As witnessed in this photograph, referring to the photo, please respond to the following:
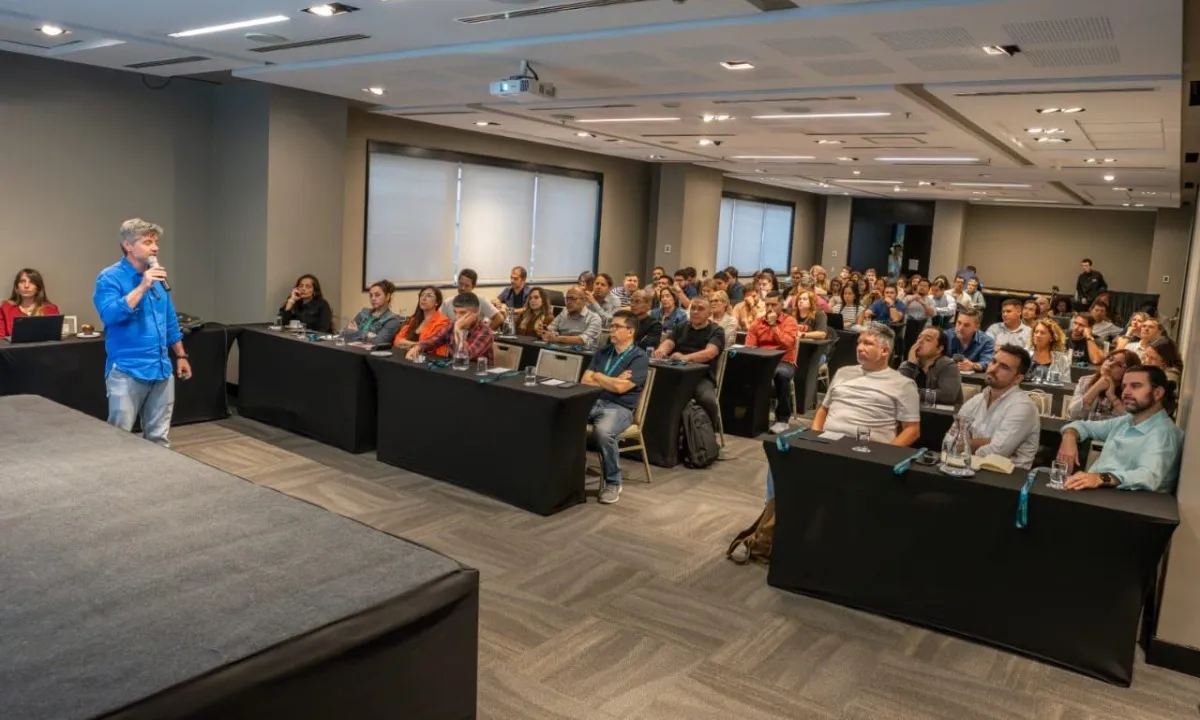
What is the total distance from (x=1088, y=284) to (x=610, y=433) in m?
15.8

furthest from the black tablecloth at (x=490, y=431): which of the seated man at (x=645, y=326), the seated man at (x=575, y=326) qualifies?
the seated man at (x=645, y=326)

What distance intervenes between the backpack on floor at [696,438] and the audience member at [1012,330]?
2.84 metres

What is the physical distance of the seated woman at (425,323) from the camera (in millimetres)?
6762

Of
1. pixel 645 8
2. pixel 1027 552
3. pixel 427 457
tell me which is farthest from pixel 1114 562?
pixel 427 457

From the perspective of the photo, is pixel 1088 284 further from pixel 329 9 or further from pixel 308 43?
pixel 329 9

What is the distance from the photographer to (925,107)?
6215 mm

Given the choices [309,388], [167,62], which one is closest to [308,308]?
[309,388]

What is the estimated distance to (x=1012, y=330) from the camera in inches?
313

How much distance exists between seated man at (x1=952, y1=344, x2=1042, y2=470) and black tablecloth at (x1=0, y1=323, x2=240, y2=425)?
536 cm

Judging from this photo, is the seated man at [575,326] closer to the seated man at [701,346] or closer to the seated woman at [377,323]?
the seated man at [701,346]

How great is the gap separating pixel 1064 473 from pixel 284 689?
130 inches

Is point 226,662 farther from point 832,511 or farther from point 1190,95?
point 1190,95

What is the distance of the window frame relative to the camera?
9.74m

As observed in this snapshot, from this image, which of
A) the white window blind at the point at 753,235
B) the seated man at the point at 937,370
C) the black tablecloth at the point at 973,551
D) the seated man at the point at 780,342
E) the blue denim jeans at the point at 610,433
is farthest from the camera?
the white window blind at the point at 753,235
